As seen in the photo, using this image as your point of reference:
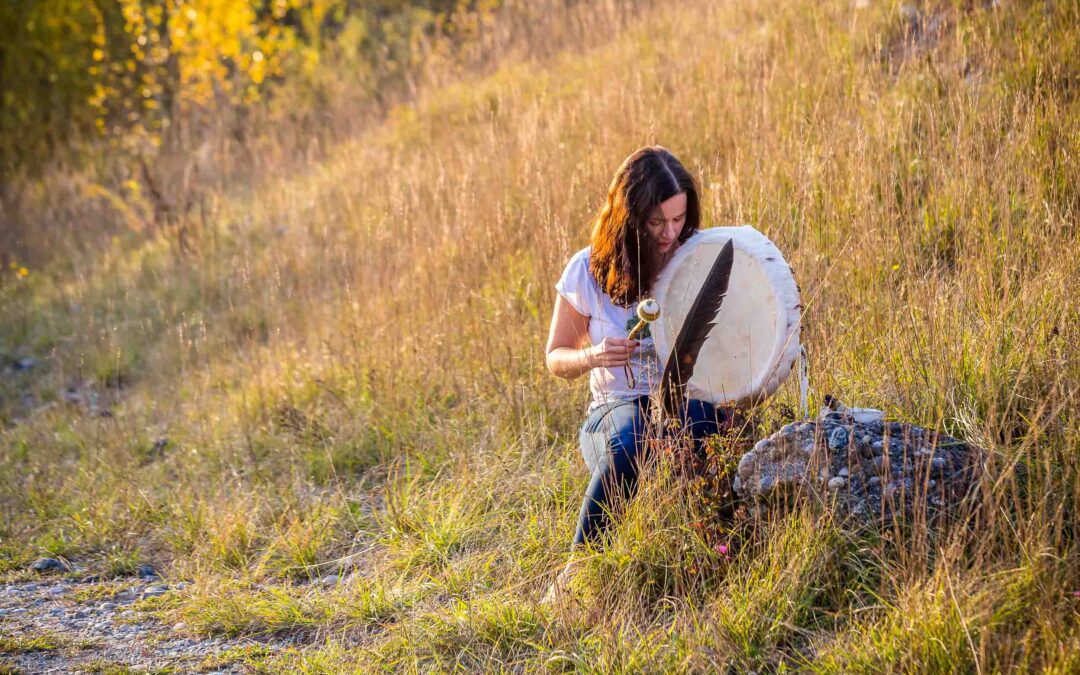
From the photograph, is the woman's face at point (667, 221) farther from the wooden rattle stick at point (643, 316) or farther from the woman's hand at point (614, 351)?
the woman's hand at point (614, 351)

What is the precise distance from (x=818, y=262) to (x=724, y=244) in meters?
1.37

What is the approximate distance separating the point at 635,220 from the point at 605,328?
0.42m

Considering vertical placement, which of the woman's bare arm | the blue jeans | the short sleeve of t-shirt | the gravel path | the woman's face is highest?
the woman's face

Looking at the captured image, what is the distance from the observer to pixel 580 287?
3.39 metres

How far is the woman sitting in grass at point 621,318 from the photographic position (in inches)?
A: 121

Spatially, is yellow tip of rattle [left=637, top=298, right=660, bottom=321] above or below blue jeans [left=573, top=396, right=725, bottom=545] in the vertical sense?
→ above

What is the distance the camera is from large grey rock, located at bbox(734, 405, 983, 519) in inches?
107

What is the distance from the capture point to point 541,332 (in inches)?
185

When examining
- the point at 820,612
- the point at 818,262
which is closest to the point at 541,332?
the point at 818,262

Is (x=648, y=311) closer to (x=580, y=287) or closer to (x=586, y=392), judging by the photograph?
(x=580, y=287)

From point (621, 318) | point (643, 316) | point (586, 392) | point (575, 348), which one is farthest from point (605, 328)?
point (586, 392)

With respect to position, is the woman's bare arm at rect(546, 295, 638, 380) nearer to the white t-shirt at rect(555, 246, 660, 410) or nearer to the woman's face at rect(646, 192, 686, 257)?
the white t-shirt at rect(555, 246, 660, 410)

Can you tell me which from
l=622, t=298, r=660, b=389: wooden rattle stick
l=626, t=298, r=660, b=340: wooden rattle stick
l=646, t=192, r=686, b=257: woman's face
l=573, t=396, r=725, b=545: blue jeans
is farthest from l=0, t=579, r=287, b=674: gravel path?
l=646, t=192, r=686, b=257: woman's face

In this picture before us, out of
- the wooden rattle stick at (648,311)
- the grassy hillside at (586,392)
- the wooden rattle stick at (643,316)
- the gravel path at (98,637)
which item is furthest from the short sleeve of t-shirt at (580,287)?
the gravel path at (98,637)
